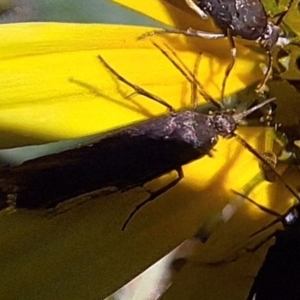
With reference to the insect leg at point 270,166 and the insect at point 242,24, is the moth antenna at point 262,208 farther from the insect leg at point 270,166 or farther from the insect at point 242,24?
the insect at point 242,24

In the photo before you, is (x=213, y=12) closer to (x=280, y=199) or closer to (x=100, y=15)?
(x=100, y=15)

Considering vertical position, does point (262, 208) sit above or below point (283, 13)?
below

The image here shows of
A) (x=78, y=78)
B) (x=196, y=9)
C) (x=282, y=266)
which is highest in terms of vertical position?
(x=196, y=9)

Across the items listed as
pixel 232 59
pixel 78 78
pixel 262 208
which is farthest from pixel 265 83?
pixel 78 78

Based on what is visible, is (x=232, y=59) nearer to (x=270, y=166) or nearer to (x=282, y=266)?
(x=270, y=166)

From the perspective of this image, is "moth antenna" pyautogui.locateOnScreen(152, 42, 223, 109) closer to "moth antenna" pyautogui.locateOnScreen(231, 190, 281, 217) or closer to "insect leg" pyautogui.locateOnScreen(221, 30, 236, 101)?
"insect leg" pyautogui.locateOnScreen(221, 30, 236, 101)

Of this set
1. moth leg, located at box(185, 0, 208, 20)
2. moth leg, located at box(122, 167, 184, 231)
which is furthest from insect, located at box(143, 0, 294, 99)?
moth leg, located at box(122, 167, 184, 231)

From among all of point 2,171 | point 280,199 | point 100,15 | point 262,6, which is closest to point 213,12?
point 262,6
